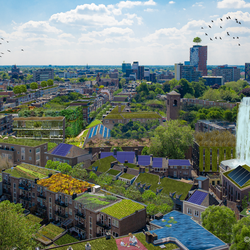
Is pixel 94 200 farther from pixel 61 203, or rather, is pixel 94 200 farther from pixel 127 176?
pixel 127 176

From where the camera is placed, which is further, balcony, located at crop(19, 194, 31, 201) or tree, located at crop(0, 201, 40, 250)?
balcony, located at crop(19, 194, 31, 201)

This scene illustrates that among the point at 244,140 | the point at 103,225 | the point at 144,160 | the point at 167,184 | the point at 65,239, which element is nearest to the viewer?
the point at 103,225

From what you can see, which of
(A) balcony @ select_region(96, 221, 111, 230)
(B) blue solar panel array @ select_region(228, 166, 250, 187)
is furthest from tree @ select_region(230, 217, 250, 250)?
(B) blue solar panel array @ select_region(228, 166, 250, 187)

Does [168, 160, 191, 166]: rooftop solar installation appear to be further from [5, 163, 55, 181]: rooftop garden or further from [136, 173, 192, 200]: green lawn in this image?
[5, 163, 55, 181]: rooftop garden

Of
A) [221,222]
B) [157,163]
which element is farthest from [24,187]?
[221,222]

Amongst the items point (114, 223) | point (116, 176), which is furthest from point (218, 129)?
point (114, 223)

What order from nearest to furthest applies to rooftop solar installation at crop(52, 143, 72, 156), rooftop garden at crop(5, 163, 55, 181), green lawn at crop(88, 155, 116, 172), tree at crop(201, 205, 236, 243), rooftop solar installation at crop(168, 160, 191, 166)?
tree at crop(201, 205, 236, 243) → rooftop garden at crop(5, 163, 55, 181) → green lawn at crop(88, 155, 116, 172) → rooftop solar installation at crop(168, 160, 191, 166) → rooftop solar installation at crop(52, 143, 72, 156)
